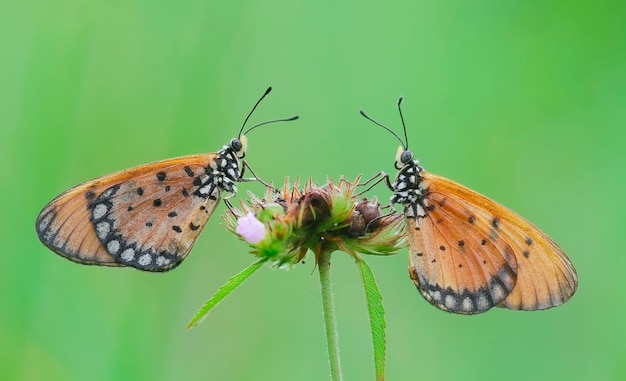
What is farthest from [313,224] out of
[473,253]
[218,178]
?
[218,178]

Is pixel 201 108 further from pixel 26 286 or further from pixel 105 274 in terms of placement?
pixel 26 286

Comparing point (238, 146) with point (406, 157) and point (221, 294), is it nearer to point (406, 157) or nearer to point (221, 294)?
point (406, 157)

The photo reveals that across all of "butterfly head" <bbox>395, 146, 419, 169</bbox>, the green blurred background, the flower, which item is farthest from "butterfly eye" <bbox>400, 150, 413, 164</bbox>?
the flower

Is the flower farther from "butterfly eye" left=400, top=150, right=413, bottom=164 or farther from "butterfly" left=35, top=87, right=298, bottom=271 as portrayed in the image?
"butterfly eye" left=400, top=150, right=413, bottom=164

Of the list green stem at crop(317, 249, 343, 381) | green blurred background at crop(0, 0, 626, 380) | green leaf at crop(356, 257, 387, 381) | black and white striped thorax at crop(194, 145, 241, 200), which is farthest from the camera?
green blurred background at crop(0, 0, 626, 380)

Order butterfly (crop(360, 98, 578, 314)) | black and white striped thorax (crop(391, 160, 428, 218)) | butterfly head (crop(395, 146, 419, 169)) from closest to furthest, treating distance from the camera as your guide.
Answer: butterfly (crop(360, 98, 578, 314)) < black and white striped thorax (crop(391, 160, 428, 218)) < butterfly head (crop(395, 146, 419, 169))

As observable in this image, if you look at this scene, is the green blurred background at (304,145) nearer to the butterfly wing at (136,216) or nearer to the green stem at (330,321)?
the butterfly wing at (136,216)
